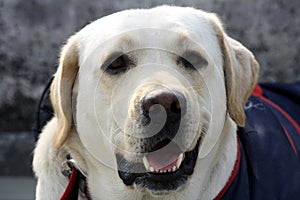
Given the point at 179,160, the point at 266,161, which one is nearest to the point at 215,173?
the point at 266,161

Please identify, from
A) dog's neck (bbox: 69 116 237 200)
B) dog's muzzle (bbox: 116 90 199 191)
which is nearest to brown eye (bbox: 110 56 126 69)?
dog's muzzle (bbox: 116 90 199 191)

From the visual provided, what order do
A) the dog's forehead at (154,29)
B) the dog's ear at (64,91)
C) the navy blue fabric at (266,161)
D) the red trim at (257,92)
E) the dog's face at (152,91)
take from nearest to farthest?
the dog's face at (152,91), the dog's forehead at (154,29), the dog's ear at (64,91), the navy blue fabric at (266,161), the red trim at (257,92)

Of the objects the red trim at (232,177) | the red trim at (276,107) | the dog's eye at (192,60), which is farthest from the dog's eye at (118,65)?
the red trim at (276,107)

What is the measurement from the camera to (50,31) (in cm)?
A: 550

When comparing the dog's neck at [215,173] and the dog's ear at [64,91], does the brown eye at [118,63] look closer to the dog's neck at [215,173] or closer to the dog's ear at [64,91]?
the dog's ear at [64,91]

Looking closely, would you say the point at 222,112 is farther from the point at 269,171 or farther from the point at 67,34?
the point at 67,34

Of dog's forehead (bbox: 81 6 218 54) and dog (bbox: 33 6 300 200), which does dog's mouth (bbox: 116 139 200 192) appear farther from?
dog's forehead (bbox: 81 6 218 54)

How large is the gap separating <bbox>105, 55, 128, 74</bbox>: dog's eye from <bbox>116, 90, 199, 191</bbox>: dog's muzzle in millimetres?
359

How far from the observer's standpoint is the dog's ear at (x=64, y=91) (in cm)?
317

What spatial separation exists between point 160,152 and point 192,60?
1.49ft

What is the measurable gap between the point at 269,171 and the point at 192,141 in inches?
26.4

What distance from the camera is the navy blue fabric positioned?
3291 millimetres

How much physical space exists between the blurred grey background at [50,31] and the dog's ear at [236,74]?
2.20 m

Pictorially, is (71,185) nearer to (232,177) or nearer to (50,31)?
(232,177)
